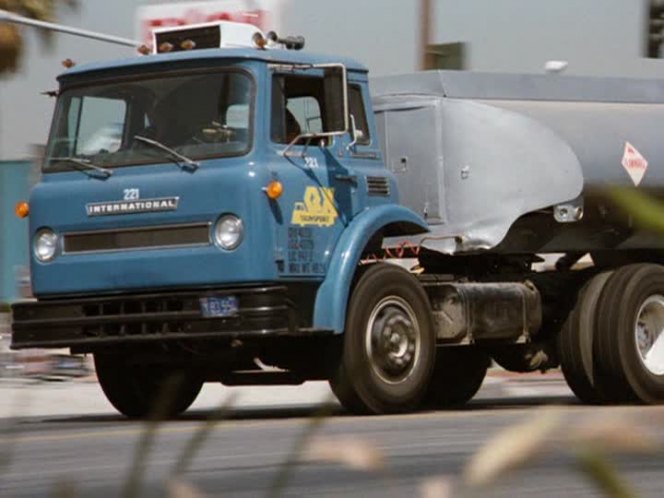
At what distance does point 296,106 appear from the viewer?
13492 mm

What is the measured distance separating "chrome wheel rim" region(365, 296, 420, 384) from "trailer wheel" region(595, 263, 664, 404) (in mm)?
1968

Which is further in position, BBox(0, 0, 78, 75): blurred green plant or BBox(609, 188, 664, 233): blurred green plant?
BBox(0, 0, 78, 75): blurred green plant

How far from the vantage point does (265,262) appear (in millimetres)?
12945

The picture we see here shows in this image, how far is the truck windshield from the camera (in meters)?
13.2

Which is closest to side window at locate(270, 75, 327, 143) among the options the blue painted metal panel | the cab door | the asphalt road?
the cab door

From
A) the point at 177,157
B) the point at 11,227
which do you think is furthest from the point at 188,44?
the point at 11,227

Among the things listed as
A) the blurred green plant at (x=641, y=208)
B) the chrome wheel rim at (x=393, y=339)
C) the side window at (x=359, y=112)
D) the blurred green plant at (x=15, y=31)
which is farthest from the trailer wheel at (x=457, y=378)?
the blurred green plant at (x=15, y=31)

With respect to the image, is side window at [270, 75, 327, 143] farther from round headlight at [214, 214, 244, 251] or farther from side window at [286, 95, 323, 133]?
round headlight at [214, 214, 244, 251]

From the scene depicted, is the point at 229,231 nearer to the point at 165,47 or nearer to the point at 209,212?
the point at 209,212

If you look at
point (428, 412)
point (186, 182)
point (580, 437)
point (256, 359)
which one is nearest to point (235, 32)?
point (186, 182)

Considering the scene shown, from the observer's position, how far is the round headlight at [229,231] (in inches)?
509

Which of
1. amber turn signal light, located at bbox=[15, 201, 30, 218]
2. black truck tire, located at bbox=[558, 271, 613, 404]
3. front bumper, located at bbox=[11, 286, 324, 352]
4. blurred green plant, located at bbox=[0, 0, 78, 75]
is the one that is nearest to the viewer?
front bumper, located at bbox=[11, 286, 324, 352]

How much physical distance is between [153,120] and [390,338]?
2308 mm

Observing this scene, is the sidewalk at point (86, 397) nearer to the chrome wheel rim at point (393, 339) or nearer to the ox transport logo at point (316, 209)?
the chrome wheel rim at point (393, 339)
